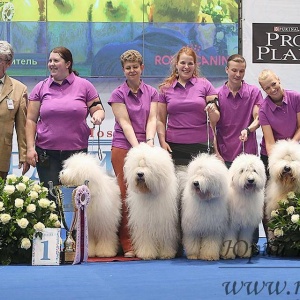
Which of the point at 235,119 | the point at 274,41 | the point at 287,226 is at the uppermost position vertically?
the point at 274,41

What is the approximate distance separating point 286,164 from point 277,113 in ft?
1.82

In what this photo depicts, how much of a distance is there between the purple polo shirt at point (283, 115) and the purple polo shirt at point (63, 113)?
4.35 ft

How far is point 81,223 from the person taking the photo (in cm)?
488

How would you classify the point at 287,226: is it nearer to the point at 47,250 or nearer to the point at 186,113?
the point at 186,113

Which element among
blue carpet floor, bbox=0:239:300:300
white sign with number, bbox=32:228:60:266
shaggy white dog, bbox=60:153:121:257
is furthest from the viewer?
shaggy white dog, bbox=60:153:121:257

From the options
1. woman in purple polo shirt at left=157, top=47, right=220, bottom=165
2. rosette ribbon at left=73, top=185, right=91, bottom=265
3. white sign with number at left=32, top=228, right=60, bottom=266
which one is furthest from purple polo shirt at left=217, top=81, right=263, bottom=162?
white sign with number at left=32, top=228, right=60, bottom=266

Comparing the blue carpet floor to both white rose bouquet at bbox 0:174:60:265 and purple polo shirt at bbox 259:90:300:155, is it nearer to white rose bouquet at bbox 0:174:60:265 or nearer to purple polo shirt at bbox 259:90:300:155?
white rose bouquet at bbox 0:174:60:265

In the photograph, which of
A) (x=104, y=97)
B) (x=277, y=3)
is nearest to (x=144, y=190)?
(x=104, y=97)

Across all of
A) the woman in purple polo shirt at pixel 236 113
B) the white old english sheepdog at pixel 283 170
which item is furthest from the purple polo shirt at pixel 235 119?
the white old english sheepdog at pixel 283 170

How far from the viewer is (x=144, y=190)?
196 inches

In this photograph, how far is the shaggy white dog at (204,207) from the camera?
490cm

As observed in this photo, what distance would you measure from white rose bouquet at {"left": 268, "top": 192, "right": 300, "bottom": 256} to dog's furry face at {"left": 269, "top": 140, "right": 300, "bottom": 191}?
0.34 feet

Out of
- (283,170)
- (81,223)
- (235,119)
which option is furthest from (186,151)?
(81,223)

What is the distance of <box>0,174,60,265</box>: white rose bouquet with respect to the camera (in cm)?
484
